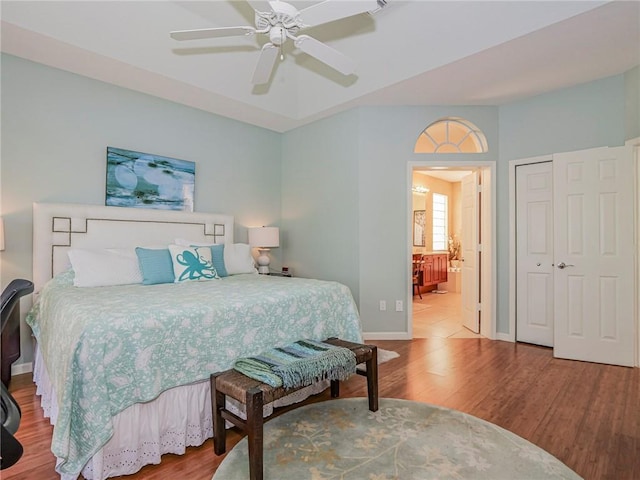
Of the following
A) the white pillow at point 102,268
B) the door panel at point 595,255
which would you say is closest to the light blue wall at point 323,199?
the door panel at point 595,255

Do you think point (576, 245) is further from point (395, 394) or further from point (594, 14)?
point (395, 394)

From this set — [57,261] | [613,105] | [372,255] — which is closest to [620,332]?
[613,105]

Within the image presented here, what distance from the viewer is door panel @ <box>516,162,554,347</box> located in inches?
158

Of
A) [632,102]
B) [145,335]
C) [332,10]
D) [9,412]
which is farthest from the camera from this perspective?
[632,102]

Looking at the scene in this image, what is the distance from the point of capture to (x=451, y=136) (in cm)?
447

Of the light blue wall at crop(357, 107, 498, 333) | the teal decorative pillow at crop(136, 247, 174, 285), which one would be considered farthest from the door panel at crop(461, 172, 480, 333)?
the teal decorative pillow at crop(136, 247, 174, 285)

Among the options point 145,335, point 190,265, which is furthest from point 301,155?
point 145,335

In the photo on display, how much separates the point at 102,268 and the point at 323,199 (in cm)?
271

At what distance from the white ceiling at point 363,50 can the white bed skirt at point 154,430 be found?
2791mm

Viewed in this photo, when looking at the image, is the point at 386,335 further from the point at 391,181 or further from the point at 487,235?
the point at 391,181

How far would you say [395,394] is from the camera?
2.75 metres

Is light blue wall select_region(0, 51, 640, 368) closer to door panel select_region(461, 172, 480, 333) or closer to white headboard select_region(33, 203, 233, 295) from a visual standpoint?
white headboard select_region(33, 203, 233, 295)

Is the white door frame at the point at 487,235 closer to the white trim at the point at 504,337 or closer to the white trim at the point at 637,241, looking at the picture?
the white trim at the point at 504,337

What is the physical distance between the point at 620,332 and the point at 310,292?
3081 mm
